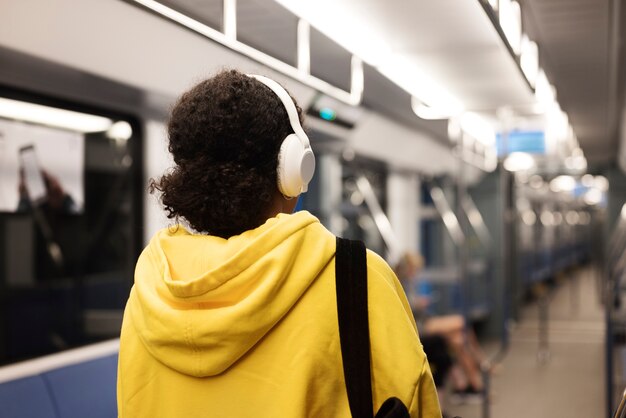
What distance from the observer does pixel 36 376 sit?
8.05ft

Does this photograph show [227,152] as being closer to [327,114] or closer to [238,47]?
[238,47]

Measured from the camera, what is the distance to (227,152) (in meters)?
1.10

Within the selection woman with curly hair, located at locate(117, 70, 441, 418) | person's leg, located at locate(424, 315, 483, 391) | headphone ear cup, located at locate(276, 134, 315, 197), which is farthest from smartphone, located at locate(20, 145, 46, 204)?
person's leg, located at locate(424, 315, 483, 391)

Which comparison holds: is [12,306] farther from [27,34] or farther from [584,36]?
[584,36]

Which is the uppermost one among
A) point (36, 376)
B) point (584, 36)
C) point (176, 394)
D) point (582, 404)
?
point (584, 36)

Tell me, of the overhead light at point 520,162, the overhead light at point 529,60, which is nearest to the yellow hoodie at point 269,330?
the overhead light at point 529,60

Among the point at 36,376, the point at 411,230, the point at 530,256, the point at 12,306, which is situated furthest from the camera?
the point at 530,256

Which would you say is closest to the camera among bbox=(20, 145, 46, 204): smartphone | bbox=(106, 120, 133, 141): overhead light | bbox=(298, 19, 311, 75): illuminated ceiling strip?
bbox=(298, 19, 311, 75): illuminated ceiling strip

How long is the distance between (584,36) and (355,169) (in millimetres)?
2919

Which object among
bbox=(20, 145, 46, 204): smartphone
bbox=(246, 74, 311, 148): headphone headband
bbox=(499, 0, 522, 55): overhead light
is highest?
bbox=(499, 0, 522, 55): overhead light

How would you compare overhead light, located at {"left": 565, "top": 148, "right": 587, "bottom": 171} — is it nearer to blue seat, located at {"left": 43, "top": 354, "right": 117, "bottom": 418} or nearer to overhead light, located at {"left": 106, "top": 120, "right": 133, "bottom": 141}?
overhead light, located at {"left": 106, "top": 120, "right": 133, "bottom": 141}

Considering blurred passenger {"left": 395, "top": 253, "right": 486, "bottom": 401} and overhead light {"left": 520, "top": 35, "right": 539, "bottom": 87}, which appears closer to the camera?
overhead light {"left": 520, "top": 35, "right": 539, "bottom": 87}

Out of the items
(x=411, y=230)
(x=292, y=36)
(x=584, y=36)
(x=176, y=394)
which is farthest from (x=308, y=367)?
(x=411, y=230)

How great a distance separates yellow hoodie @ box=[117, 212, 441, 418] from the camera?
1.01 m
